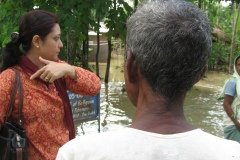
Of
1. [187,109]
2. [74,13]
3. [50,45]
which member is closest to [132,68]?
[50,45]

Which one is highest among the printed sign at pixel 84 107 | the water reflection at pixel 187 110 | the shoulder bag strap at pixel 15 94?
the shoulder bag strap at pixel 15 94

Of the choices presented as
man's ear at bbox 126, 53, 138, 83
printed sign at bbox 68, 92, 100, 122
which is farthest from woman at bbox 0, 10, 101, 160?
printed sign at bbox 68, 92, 100, 122

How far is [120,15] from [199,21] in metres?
5.55

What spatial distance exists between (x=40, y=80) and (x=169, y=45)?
5.61 ft

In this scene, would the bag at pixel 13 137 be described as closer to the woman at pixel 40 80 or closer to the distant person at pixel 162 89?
the woman at pixel 40 80

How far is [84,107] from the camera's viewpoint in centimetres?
529

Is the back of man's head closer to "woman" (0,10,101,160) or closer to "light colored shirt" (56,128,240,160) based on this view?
"light colored shirt" (56,128,240,160)

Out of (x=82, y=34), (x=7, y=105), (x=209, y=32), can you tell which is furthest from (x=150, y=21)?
(x=82, y=34)

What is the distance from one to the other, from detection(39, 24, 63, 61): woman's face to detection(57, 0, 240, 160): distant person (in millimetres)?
1587

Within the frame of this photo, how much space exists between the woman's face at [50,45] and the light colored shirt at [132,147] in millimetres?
1677

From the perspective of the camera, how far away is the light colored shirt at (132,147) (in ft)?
4.42

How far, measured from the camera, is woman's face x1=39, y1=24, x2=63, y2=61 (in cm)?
297

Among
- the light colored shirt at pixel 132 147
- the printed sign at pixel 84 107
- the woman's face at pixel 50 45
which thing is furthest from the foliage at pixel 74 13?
the light colored shirt at pixel 132 147

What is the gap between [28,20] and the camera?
113 inches
